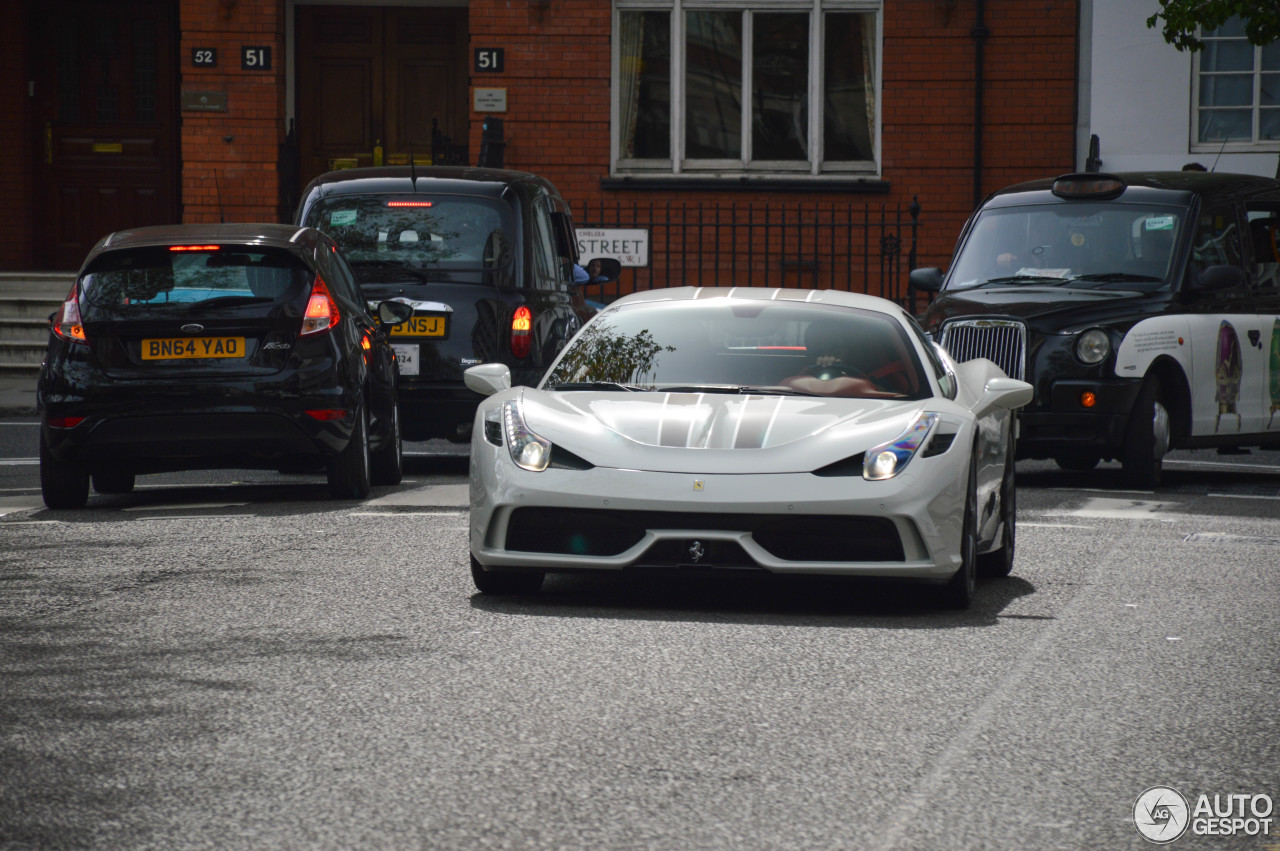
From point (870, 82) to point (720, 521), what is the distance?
15.3m

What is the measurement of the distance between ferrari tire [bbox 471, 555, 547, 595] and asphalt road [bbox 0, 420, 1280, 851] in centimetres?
10

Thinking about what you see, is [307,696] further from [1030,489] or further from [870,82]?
[870,82]

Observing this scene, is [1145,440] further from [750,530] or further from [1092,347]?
[750,530]

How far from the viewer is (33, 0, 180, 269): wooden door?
21938 millimetres

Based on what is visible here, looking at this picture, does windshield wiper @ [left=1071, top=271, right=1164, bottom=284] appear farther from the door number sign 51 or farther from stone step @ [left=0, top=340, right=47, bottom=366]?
the door number sign 51

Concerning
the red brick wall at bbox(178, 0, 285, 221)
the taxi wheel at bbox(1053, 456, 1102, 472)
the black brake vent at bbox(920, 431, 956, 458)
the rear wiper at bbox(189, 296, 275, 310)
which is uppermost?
the red brick wall at bbox(178, 0, 285, 221)

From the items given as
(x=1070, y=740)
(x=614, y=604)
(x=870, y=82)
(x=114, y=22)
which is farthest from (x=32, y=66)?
(x=1070, y=740)

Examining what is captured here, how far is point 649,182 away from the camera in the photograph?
21.2 metres

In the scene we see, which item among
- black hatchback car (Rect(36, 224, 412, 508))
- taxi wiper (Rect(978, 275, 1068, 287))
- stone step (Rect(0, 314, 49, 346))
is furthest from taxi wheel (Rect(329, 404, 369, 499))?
stone step (Rect(0, 314, 49, 346))

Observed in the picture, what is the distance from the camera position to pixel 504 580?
7.38m

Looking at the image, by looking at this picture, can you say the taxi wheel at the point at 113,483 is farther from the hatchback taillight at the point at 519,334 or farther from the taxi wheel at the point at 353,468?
the hatchback taillight at the point at 519,334

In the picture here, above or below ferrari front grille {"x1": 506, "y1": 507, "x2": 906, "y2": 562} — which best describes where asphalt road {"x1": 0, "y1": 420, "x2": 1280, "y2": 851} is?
below

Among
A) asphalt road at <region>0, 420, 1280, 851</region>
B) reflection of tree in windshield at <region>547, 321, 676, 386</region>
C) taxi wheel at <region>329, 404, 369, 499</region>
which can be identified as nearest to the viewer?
asphalt road at <region>0, 420, 1280, 851</region>

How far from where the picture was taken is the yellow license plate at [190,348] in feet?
33.2
